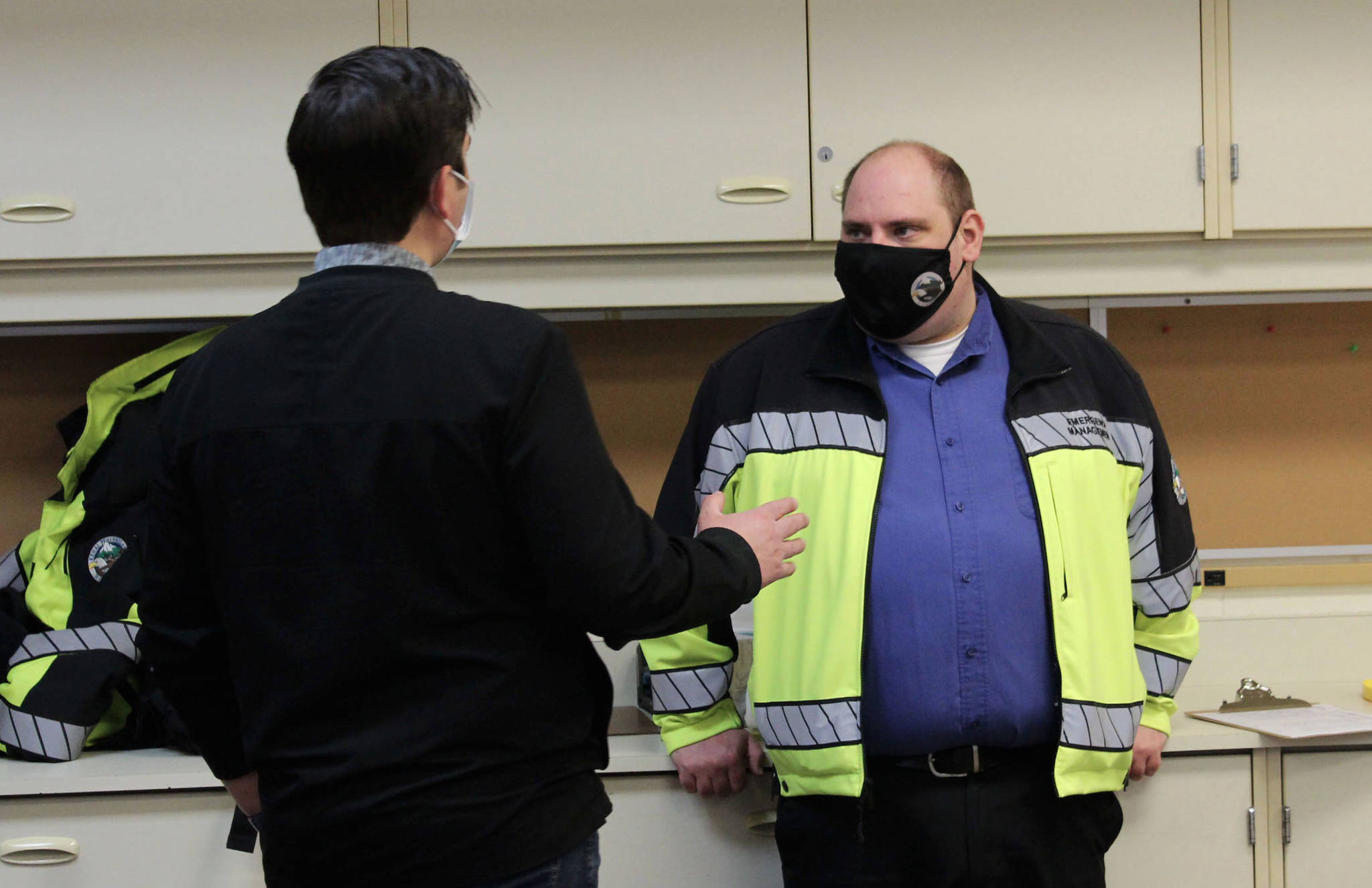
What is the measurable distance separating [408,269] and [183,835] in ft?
3.57

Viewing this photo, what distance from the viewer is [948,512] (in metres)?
1.45

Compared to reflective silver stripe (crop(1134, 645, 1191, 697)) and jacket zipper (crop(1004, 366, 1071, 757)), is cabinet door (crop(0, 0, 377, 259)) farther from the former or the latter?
reflective silver stripe (crop(1134, 645, 1191, 697))

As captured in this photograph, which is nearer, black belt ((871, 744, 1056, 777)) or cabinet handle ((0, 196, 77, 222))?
black belt ((871, 744, 1056, 777))

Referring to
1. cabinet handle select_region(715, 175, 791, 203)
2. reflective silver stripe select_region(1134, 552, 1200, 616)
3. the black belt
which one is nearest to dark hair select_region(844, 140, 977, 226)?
cabinet handle select_region(715, 175, 791, 203)

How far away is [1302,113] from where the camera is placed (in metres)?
1.89

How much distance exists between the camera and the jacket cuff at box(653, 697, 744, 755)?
62.4 inches

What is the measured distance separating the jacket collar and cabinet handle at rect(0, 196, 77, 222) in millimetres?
1144

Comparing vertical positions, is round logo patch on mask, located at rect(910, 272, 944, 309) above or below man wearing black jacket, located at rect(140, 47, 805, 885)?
above

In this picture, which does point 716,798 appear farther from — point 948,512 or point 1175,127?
point 1175,127

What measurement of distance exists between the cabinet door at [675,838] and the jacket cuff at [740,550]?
2.51 ft

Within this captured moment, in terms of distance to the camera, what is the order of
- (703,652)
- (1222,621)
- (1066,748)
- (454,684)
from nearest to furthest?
(454,684) < (1066,748) < (703,652) < (1222,621)

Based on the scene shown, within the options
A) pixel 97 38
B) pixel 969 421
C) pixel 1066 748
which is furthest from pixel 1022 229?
pixel 97 38

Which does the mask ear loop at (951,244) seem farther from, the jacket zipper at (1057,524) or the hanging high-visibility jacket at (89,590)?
the hanging high-visibility jacket at (89,590)

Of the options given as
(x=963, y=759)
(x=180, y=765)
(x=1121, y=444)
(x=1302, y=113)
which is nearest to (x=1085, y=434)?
(x=1121, y=444)
